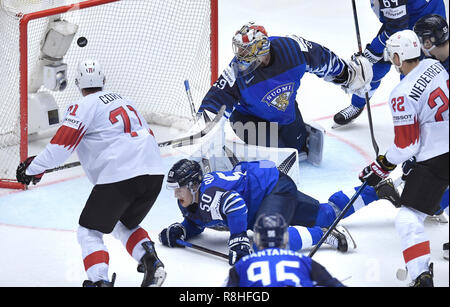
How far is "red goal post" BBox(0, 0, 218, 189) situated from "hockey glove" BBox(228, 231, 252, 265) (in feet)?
5.90

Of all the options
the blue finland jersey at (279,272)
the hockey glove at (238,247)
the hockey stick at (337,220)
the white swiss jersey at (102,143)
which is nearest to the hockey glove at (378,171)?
the hockey stick at (337,220)

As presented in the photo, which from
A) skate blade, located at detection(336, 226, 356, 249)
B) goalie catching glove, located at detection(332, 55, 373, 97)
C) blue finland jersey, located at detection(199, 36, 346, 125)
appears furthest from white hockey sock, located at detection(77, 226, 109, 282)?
goalie catching glove, located at detection(332, 55, 373, 97)

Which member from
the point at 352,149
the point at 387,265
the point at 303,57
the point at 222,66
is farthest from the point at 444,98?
the point at 222,66

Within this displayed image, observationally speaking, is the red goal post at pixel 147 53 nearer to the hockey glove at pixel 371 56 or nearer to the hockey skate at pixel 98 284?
the hockey glove at pixel 371 56

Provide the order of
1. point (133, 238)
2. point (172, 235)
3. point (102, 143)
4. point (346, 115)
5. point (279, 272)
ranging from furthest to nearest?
point (346, 115), point (172, 235), point (133, 238), point (102, 143), point (279, 272)

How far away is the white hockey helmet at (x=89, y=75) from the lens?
4.51 m

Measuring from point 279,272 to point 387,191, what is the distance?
1.63m

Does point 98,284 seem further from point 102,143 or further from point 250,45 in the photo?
point 250,45

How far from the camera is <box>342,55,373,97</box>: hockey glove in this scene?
561 cm

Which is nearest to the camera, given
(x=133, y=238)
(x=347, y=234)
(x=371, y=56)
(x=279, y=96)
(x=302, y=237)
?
(x=133, y=238)

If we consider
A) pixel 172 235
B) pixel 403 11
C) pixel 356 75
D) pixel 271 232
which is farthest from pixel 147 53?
pixel 271 232

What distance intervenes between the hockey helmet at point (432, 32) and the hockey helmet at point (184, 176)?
1125 millimetres

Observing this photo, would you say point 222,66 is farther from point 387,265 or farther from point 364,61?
point 387,265

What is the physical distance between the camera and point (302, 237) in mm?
4695
